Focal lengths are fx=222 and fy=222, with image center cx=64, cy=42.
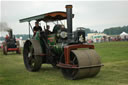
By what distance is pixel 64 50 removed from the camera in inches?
282

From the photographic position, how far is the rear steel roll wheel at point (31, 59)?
8.83 m

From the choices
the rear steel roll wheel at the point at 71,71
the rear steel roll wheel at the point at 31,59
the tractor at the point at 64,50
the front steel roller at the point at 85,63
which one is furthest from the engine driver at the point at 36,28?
the front steel roller at the point at 85,63

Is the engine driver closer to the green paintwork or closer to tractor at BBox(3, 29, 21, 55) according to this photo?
the green paintwork

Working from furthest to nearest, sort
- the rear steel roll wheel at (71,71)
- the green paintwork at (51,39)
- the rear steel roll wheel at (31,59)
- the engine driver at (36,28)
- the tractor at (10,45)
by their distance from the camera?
the tractor at (10,45) → the engine driver at (36,28) → the rear steel roll wheel at (31,59) → the green paintwork at (51,39) → the rear steel roll wheel at (71,71)

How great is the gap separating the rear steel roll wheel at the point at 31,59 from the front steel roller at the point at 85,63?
75.6 inches

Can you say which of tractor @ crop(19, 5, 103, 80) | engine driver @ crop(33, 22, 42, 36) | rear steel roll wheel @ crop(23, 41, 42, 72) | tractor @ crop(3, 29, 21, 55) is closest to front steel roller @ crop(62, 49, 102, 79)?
tractor @ crop(19, 5, 103, 80)

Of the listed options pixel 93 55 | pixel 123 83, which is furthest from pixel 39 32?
pixel 123 83

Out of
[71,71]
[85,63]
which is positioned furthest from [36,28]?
[85,63]

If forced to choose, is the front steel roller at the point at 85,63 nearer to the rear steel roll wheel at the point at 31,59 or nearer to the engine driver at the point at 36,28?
the rear steel roll wheel at the point at 31,59

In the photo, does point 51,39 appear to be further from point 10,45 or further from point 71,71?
point 10,45

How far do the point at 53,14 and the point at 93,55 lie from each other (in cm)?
249

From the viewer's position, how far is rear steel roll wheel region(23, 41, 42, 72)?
29.0 ft

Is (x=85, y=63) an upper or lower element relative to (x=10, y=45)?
upper

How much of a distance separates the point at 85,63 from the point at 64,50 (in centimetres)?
85
